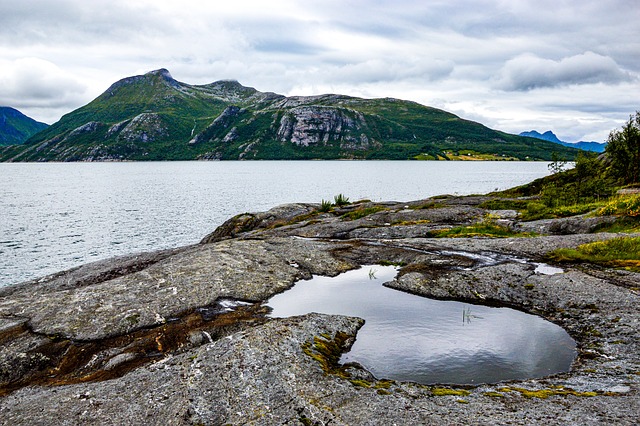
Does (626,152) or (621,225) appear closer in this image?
(621,225)

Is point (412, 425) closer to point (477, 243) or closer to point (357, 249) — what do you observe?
point (357, 249)

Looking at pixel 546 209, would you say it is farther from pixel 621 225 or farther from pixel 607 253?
pixel 607 253

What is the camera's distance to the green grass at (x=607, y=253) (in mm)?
22427

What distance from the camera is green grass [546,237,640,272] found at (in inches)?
883

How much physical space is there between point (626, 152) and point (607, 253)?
4682 centimetres

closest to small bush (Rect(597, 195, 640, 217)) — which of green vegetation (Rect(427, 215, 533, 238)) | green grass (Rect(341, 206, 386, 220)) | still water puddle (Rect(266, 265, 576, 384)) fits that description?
green vegetation (Rect(427, 215, 533, 238))

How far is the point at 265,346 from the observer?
43.2 feet

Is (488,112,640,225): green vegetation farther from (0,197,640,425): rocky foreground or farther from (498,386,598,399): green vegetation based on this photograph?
(498,386,598,399): green vegetation

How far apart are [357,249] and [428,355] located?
16.0 m

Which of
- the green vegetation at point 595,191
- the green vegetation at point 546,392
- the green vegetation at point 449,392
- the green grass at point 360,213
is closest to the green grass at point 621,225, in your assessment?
the green vegetation at point 595,191

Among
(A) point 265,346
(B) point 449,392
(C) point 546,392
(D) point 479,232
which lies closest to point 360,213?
(D) point 479,232

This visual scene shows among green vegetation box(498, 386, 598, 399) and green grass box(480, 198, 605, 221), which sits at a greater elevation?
green grass box(480, 198, 605, 221)

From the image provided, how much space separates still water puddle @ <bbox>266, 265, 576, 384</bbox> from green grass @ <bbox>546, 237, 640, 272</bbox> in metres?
8.87

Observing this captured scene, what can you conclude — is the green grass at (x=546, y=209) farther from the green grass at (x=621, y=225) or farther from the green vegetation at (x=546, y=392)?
the green vegetation at (x=546, y=392)
